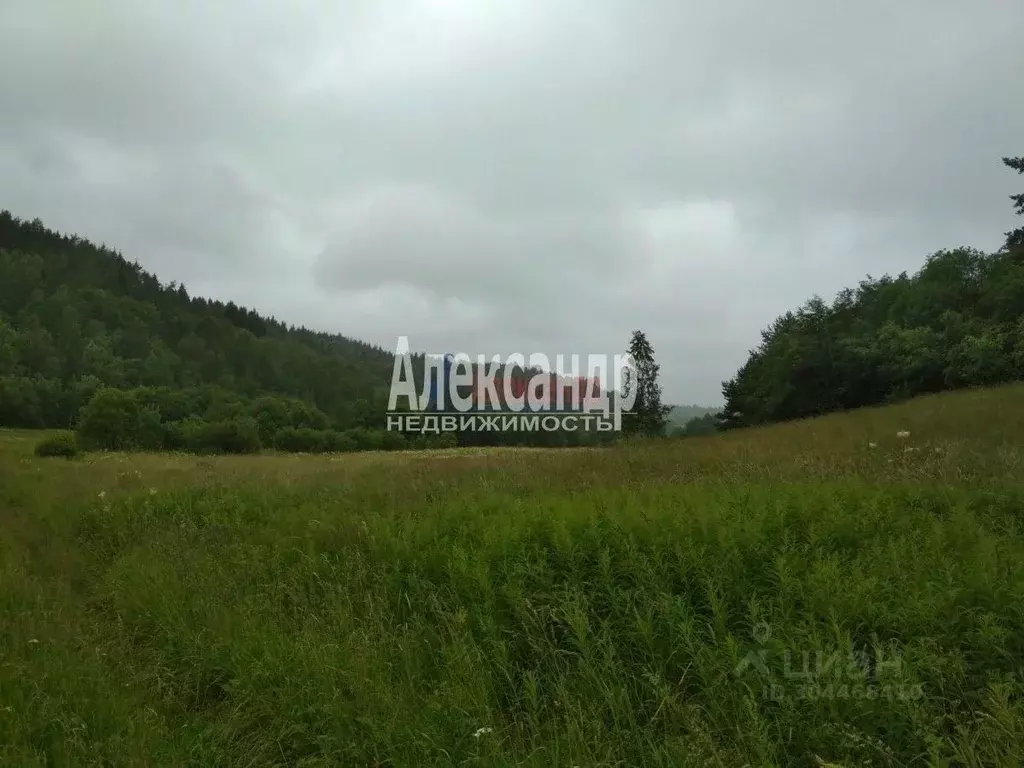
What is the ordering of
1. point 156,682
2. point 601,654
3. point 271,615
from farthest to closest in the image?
point 271,615 → point 156,682 → point 601,654

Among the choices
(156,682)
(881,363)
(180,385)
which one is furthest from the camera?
(180,385)

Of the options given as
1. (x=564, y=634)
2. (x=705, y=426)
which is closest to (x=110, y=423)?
(x=564, y=634)

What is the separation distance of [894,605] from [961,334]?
32966 mm

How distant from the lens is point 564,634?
3.36m

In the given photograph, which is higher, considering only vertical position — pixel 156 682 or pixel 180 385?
pixel 180 385

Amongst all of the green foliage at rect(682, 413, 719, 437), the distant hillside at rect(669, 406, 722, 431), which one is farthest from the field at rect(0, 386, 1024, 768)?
the distant hillside at rect(669, 406, 722, 431)

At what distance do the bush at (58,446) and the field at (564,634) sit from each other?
26.5 meters

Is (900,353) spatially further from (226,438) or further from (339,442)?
(339,442)

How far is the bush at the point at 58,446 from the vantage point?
86.6 ft

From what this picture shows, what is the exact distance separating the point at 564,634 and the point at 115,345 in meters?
96.0

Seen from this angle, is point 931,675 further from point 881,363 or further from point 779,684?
point 881,363

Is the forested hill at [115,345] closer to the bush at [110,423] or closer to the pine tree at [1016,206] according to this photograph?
the bush at [110,423]

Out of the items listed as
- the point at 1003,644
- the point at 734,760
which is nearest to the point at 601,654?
the point at 734,760

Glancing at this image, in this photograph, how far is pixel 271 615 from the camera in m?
4.23
